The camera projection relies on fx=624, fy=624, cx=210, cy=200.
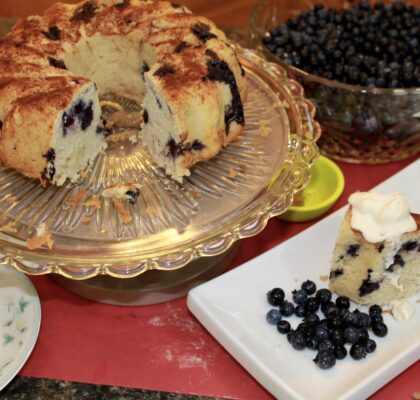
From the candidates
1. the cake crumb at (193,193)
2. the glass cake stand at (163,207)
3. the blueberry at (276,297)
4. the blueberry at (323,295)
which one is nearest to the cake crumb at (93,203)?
the glass cake stand at (163,207)

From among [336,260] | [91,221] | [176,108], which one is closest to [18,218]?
[91,221]

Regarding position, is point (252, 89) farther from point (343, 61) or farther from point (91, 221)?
point (91, 221)

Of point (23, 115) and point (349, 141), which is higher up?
point (23, 115)

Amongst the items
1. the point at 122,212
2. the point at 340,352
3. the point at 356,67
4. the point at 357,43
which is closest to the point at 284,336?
the point at 340,352

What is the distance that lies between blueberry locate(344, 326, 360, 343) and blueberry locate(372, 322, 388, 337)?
0.17 feet

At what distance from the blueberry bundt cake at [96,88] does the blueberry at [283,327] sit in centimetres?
43

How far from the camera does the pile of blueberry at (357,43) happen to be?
1875 millimetres

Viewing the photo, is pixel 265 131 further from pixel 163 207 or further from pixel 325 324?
pixel 325 324

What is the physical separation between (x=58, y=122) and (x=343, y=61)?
0.95 meters

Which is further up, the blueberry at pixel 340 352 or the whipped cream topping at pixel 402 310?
the whipped cream topping at pixel 402 310

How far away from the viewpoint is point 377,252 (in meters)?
1.40

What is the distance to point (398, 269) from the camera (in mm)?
1440

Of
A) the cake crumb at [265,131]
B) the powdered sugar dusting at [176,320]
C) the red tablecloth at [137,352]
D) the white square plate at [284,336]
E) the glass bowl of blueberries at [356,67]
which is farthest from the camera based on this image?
the glass bowl of blueberries at [356,67]

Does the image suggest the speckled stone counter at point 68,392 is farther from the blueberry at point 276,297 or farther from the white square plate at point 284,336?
the blueberry at point 276,297
